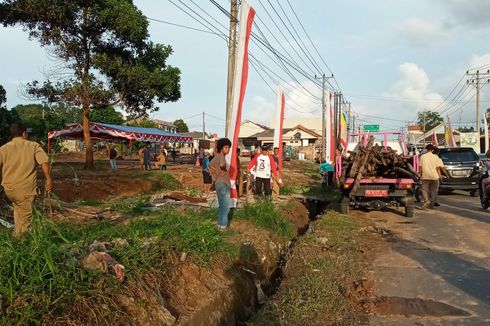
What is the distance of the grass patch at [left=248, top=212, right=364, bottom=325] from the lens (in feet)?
14.8

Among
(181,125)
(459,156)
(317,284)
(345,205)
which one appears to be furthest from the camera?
(181,125)

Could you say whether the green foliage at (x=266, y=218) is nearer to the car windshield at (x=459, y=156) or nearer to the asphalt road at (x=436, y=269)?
the asphalt road at (x=436, y=269)

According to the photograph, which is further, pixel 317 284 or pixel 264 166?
pixel 264 166

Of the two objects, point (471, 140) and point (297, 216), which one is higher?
point (471, 140)

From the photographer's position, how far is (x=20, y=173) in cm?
539

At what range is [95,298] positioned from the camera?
133 inches

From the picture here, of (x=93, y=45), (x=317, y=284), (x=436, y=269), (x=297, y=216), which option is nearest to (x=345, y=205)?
(x=297, y=216)

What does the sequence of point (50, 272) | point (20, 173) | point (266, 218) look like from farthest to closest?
point (266, 218)
point (20, 173)
point (50, 272)

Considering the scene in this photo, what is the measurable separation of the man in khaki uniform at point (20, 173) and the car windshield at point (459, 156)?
49.9 feet

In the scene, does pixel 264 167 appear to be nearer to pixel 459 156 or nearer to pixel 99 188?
pixel 99 188

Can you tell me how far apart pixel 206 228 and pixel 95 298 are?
2.77 metres

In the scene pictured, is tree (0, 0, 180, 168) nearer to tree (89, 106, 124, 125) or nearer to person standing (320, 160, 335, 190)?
person standing (320, 160, 335, 190)

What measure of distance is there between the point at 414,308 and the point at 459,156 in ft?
44.4

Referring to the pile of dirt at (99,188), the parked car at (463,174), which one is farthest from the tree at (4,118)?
the parked car at (463,174)
